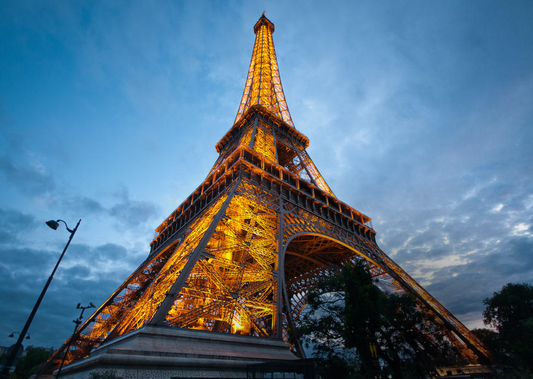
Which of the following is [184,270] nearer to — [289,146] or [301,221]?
[301,221]

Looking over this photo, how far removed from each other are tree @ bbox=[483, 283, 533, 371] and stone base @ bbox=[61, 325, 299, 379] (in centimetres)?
1426

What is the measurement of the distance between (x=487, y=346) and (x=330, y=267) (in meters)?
13.1

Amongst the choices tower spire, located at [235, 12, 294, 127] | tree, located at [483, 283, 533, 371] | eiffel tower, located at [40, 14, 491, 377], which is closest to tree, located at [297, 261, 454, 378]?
eiffel tower, located at [40, 14, 491, 377]

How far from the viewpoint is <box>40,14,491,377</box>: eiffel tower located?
12.8m

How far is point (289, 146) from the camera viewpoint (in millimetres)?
36719

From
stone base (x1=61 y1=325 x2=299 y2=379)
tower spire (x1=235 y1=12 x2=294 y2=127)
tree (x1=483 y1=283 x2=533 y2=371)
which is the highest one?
tower spire (x1=235 y1=12 x2=294 y2=127)

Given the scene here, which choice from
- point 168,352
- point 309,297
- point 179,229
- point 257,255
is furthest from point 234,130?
point 168,352

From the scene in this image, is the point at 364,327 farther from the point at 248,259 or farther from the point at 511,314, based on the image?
the point at 511,314

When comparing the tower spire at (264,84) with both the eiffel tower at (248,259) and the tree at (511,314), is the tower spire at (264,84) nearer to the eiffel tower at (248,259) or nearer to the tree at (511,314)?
the eiffel tower at (248,259)

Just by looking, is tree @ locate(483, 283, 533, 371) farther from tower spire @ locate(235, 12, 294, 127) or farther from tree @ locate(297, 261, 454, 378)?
tower spire @ locate(235, 12, 294, 127)

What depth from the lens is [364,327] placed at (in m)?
11.6

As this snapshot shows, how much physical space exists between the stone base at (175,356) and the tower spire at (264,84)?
30.7 meters

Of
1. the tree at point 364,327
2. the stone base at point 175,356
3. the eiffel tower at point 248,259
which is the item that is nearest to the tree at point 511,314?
the eiffel tower at point 248,259

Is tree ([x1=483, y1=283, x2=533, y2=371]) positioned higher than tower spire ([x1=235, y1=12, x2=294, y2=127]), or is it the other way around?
tower spire ([x1=235, y1=12, x2=294, y2=127])
